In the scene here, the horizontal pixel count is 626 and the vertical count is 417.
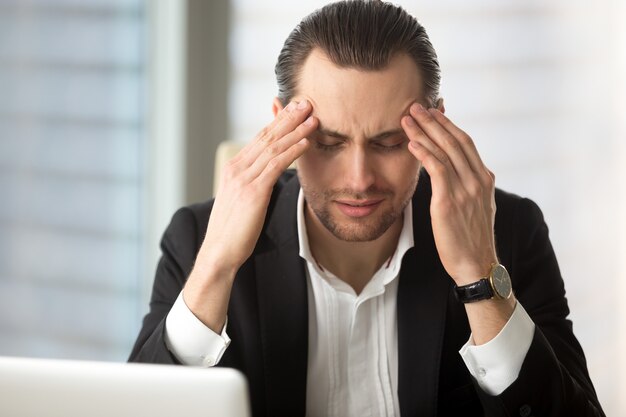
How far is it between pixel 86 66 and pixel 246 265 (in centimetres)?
170

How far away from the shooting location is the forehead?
1.78 metres

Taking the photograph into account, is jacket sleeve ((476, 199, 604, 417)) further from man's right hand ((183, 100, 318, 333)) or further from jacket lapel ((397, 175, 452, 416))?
man's right hand ((183, 100, 318, 333))

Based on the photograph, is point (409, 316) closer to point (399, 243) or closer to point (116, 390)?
point (399, 243)

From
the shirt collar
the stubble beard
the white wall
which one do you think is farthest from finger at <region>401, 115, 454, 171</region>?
the white wall

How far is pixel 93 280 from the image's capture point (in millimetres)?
3416

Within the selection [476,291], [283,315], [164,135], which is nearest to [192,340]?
[283,315]

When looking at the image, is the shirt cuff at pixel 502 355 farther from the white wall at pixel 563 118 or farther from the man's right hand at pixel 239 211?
the white wall at pixel 563 118

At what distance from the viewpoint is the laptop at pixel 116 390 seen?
0.97m

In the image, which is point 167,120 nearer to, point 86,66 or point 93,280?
point 86,66

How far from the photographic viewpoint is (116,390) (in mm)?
995

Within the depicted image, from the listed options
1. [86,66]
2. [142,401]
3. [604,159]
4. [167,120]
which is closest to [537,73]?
[604,159]

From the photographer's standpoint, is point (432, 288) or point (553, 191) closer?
point (432, 288)

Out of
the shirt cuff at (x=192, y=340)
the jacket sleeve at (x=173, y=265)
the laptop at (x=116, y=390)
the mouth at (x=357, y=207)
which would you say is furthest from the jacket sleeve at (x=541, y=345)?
the laptop at (x=116, y=390)

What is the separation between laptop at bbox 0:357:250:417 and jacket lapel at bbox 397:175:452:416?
916 millimetres
